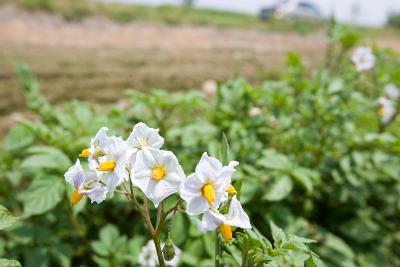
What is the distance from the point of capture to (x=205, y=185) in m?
0.79

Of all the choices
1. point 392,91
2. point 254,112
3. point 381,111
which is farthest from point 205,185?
point 392,91

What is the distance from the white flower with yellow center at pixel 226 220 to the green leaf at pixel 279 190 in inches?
30.2

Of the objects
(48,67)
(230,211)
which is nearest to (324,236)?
(230,211)

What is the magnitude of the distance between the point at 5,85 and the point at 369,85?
391 centimetres

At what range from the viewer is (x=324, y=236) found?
198cm

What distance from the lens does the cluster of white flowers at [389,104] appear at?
88.5 inches

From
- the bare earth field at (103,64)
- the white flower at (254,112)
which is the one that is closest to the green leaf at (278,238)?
the white flower at (254,112)

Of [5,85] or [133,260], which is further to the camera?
[5,85]

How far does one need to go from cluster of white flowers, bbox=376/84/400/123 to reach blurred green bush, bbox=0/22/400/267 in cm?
4

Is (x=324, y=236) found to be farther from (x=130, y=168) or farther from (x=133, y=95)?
(x=130, y=168)

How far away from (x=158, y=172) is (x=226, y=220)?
0.17 meters

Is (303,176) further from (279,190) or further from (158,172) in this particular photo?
(158,172)

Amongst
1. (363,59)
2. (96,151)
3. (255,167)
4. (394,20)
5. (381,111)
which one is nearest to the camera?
(96,151)

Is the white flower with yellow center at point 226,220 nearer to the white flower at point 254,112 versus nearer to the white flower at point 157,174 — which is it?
the white flower at point 157,174
